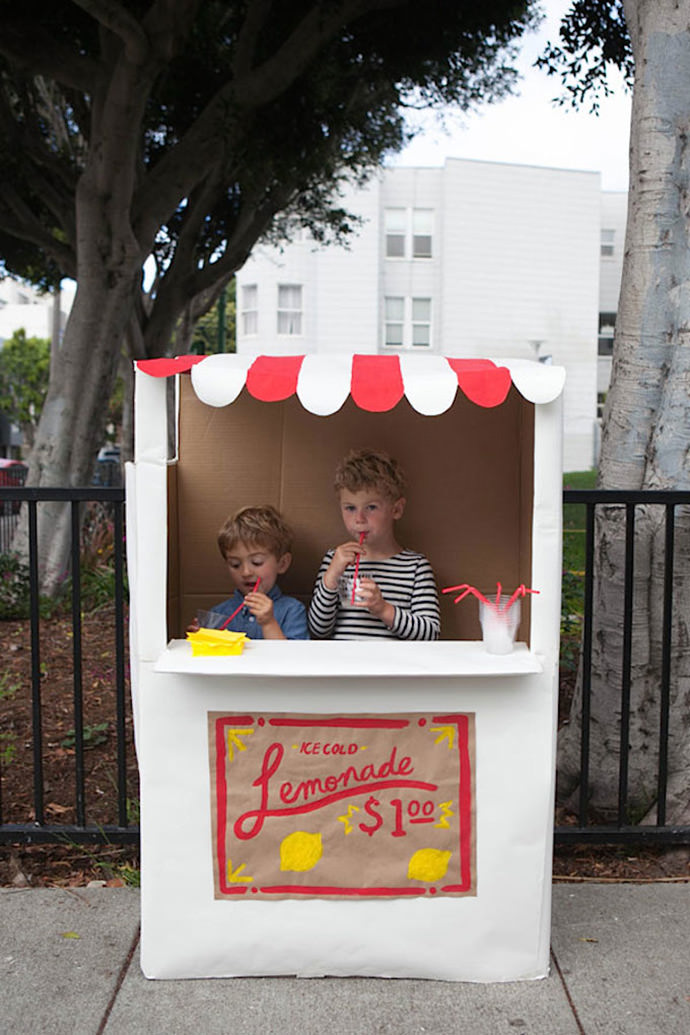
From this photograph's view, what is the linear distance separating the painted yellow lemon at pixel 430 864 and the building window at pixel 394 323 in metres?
34.1

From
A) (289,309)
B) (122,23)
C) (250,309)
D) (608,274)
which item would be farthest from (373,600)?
(608,274)

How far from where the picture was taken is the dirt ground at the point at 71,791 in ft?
11.7

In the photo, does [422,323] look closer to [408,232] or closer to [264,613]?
[408,232]

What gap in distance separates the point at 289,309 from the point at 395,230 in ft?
16.0

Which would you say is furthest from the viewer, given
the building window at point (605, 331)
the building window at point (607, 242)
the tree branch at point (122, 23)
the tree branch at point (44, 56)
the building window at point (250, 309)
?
the building window at point (607, 242)

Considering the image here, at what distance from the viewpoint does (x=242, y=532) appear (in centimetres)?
332

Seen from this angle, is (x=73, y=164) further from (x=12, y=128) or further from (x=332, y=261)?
(x=332, y=261)

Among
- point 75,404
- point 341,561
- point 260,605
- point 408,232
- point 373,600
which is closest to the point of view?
point 373,600

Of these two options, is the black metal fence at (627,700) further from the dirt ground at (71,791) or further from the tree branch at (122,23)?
the tree branch at (122,23)

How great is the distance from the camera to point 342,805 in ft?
8.93

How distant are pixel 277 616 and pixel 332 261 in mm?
32697

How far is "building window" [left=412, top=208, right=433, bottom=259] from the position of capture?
117 ft

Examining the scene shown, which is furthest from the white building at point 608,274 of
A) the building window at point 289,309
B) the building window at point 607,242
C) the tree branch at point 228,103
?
the tree branch at point 228,103

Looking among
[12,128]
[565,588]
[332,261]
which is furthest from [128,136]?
[332,261]
